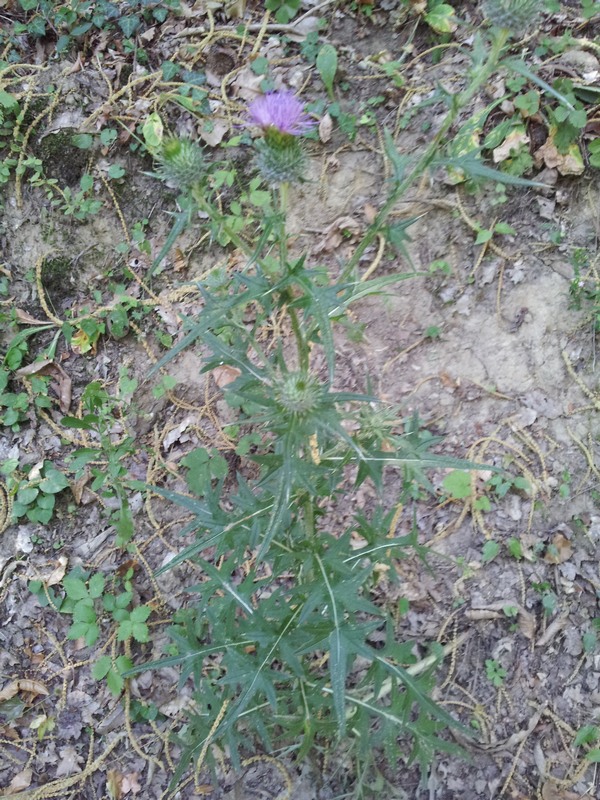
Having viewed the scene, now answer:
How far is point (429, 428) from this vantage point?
135 inches

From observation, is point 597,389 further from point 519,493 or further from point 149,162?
point 149,162

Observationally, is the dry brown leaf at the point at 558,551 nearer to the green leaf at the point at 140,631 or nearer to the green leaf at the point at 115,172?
the green leaf at the point at 140,631

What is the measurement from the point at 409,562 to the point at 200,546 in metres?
1.36

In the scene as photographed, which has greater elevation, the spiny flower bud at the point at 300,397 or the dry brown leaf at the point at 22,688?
the spiny flower bud at the point at 300,397

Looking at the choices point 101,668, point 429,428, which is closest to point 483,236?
point 429,428

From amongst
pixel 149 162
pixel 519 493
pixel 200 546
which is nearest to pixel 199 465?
pixel 200 546

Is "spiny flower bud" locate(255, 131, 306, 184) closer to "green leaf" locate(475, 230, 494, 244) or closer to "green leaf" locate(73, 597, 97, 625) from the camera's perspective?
"green leaf" locate(475, 230, 494, 244)

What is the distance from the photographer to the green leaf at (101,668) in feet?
10.3

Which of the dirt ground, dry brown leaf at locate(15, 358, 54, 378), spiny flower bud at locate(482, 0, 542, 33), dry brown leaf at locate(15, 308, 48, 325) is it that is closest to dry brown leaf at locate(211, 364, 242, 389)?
the dirt ground

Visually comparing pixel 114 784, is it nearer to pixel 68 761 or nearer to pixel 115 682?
pixel 68 761

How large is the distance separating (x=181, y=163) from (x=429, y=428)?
205 cm

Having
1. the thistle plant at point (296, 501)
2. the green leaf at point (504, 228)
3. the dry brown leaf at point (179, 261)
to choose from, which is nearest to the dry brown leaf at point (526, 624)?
the thistle plant at point (296, 501)

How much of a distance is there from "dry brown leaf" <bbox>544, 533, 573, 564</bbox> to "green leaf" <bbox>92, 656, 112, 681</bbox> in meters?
2.24

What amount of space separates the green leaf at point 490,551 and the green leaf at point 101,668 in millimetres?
1948
